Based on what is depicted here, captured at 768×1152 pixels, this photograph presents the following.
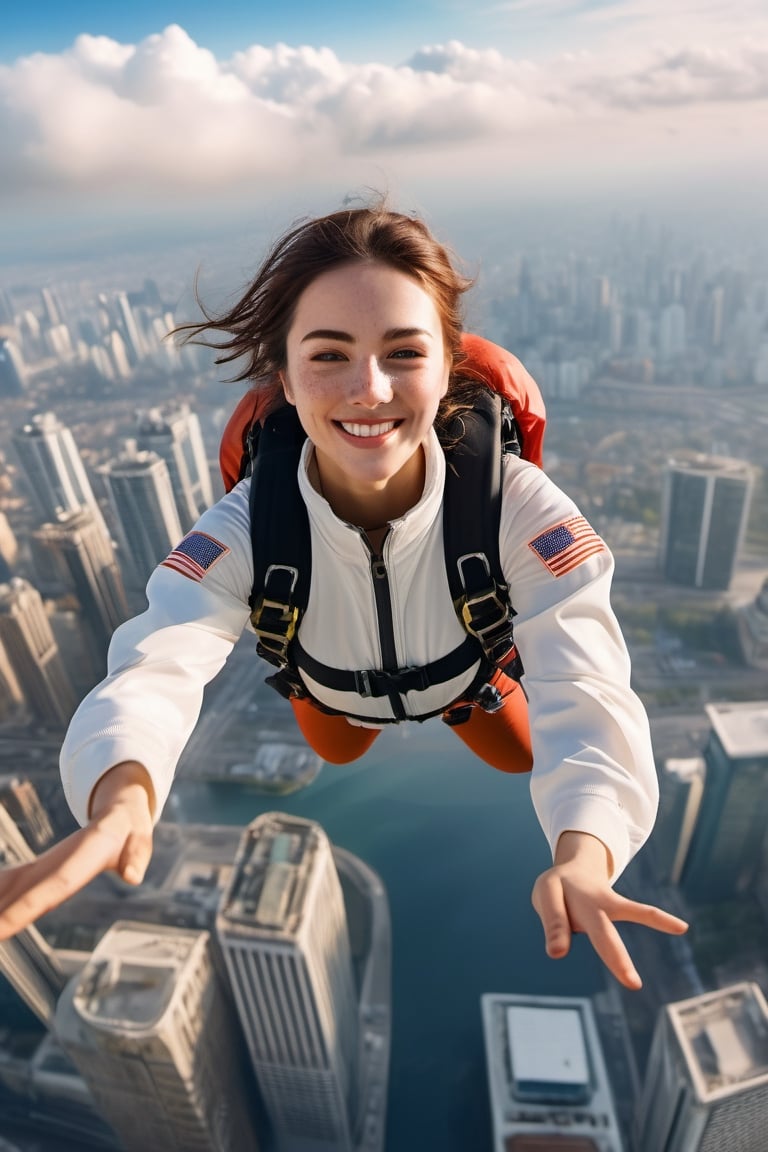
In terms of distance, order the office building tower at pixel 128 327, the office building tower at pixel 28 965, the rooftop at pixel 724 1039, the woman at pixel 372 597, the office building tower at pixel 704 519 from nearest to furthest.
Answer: the woman at pixel 372 597
the rooftop at pixel 724 1039
the office building tower at pixel 28 965
the office building tower at pixel 704 519
the office building tower at pixel 128 327

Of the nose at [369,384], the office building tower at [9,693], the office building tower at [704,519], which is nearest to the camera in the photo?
the nose at [369,384]

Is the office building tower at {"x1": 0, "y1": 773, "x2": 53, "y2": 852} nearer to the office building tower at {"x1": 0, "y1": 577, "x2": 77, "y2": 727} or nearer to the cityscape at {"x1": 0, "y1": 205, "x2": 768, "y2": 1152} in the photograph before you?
the cityscape at {"x1": 0, "y1": 205, "x2": 768, "y2": 1152}

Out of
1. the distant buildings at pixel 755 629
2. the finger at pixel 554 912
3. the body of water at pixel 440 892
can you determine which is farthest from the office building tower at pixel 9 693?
the distant buildings at pixel 755 629

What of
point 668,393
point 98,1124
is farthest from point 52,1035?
point 668,393

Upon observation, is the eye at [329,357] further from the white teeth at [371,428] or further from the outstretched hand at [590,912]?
the outstretched hand at [590,912]

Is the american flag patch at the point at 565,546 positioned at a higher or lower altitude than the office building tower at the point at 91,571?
higher

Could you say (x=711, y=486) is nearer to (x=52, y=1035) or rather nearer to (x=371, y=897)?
(x=371, y=897)

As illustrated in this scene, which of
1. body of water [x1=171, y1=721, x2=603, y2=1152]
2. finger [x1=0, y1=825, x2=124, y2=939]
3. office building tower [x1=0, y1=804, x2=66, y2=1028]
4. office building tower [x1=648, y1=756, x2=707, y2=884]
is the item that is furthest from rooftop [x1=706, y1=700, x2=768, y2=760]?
finger [x1=0, y1=825, x2=124, y2=939]
